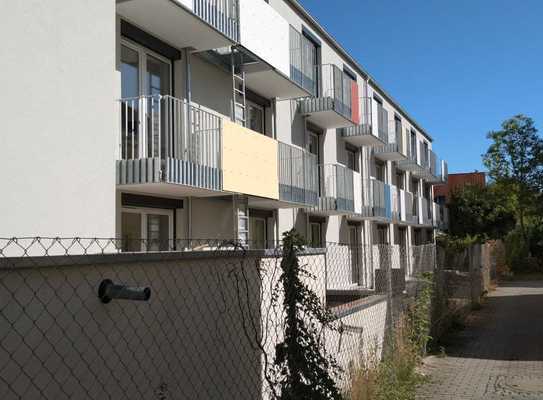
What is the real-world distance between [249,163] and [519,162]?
2912 cm

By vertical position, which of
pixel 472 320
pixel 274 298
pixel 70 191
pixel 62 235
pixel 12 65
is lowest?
pixel 472 320

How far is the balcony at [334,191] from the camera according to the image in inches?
663

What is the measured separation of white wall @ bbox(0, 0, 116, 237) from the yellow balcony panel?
10.6 ft

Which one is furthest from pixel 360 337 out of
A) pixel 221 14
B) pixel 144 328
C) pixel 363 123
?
pixel 363 123

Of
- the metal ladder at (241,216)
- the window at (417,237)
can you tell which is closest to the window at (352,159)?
the metal ladder at (241,216)

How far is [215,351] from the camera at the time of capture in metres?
4.11

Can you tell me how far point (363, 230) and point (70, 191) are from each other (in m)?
16.7

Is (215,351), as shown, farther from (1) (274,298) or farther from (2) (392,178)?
(2) (392,178)

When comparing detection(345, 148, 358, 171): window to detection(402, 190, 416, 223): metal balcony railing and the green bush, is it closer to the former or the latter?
detection(402, 190, 416, 223): metal balcony railing

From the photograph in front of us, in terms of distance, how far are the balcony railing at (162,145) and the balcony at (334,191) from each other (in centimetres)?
672

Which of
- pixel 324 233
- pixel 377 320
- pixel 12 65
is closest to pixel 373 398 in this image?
pixel 377 320

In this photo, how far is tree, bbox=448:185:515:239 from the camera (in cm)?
3969

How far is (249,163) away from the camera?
1184 centimetres

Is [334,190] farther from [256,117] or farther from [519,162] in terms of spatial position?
[519,162]
